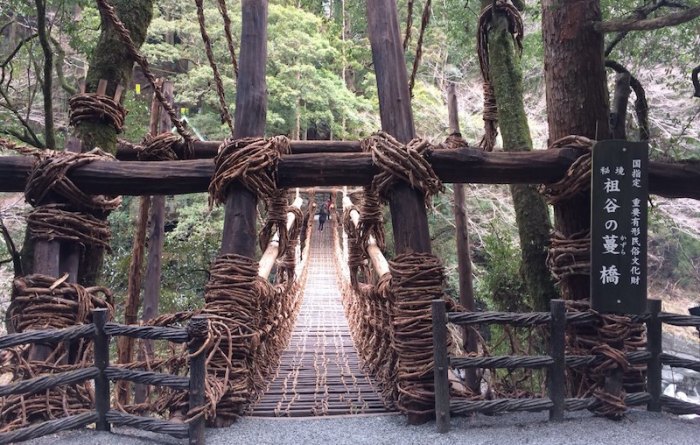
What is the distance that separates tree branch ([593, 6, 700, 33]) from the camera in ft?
6.63

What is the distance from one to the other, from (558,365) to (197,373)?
138 cm

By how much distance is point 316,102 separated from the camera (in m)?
11.5

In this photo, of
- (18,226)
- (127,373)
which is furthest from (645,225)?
(18,226)

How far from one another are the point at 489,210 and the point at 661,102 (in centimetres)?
324

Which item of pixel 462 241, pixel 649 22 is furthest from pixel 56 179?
pixel 462 241

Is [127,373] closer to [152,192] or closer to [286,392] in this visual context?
[152,192]

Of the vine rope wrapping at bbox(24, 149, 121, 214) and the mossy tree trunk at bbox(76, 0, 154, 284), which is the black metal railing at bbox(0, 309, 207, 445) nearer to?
the vine rope wrapping at bbox(24, 149, 121, 214)

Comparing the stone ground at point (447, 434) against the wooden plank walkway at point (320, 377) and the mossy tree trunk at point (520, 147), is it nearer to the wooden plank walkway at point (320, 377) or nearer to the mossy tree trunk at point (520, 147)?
the wooden plank walkway at point (320, 377)

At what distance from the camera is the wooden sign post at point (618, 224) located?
2012 millimetres

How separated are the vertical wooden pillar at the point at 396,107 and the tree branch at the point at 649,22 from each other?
0.99m

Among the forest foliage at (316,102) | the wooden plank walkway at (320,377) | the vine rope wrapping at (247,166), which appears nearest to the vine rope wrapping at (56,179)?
the vine rope wrapping at (247,166)

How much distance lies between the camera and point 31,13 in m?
4.57

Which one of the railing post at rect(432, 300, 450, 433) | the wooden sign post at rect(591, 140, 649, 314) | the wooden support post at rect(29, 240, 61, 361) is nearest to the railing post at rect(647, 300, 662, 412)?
the wooden sign post at rect(591, 140, 649, 314)

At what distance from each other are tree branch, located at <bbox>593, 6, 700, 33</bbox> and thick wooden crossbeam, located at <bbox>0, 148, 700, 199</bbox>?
599 millimetres
